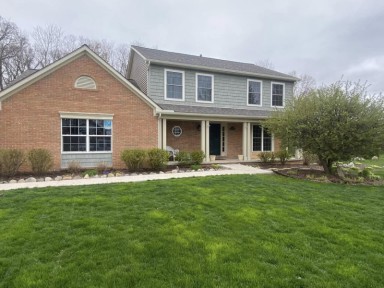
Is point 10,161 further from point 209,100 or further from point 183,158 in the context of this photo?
point 209,100

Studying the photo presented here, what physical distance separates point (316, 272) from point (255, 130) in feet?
46.7

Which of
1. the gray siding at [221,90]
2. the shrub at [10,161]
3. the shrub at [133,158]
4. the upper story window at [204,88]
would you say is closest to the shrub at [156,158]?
the shrub at [133,158]

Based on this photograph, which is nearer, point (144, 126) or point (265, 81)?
point (144, 126)

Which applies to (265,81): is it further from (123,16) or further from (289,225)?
(289,225)

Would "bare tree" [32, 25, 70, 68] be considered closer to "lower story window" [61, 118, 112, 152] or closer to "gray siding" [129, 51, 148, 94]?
"gray siding" [129, 51, 148, 94]

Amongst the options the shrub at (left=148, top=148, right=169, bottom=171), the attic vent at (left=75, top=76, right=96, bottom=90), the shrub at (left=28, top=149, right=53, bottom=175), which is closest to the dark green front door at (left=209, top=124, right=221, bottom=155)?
the shrub at (left=148, top=148, right=169, bottom=171)

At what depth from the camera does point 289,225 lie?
4855mm

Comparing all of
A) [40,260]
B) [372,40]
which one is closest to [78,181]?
[40,260]

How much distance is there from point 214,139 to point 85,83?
832 cm

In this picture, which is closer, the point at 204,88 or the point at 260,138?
the point at 204,88

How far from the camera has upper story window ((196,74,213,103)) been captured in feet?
50.8

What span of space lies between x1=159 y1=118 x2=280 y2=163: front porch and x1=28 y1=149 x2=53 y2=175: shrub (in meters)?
4.90

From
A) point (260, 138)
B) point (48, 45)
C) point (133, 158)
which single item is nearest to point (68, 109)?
point (133, 158)

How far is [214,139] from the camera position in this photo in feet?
55.5
